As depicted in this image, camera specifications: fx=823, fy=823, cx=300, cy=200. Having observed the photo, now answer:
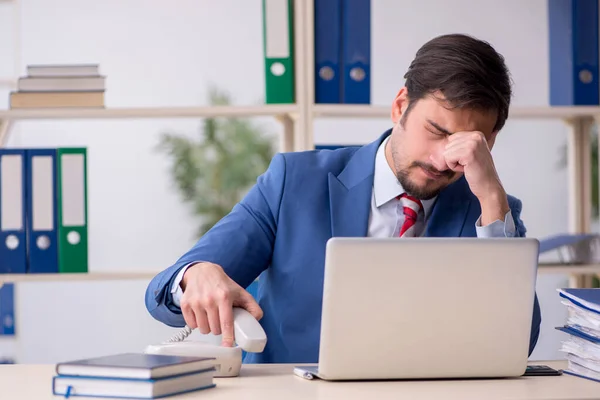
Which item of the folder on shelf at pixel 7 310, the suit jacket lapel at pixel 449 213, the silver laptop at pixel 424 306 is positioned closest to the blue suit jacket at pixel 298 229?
the suit jacket lapel at pixel 449 213

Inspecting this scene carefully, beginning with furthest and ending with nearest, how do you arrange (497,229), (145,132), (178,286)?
(145,132)
(497,229)
(178,286)

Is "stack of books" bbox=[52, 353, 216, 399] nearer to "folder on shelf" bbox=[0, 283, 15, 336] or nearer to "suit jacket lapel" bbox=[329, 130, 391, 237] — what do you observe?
"suit jacket lapel" bbox=[329, 130, 391, 237]

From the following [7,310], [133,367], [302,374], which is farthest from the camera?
[7,310]

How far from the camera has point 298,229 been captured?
182 centimetres

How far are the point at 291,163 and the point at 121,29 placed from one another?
413cm

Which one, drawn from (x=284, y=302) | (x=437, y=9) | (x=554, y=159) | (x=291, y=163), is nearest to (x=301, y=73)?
(x=291, y=163)

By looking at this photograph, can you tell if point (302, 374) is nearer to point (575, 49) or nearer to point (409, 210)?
point (409, 210)

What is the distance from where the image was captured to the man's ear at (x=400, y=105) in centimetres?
185

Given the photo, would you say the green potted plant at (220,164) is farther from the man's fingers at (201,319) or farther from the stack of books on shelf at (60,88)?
the man's fingers at (201,319)

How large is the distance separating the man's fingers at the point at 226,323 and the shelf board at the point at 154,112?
51.2 inches

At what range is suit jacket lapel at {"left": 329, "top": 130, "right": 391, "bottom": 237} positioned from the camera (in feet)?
5.96

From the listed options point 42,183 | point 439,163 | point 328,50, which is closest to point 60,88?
point 42,183

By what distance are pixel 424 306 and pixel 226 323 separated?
1.07 ft

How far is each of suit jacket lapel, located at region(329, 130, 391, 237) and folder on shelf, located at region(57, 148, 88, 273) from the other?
3.45 ft
